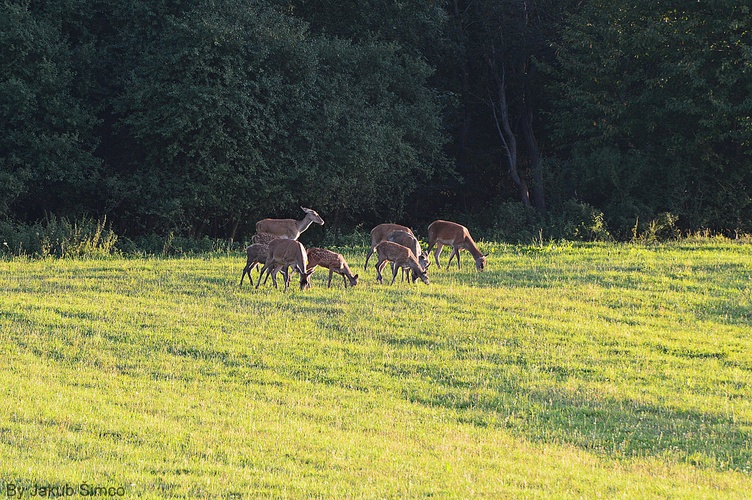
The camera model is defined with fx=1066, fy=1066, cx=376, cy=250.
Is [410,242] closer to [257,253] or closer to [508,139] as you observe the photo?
[257,253]

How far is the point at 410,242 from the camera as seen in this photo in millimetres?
20438

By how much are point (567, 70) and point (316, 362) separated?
81.4 ft

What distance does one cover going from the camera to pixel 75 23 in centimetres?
2978

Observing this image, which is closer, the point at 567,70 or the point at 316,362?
the point at 316,362

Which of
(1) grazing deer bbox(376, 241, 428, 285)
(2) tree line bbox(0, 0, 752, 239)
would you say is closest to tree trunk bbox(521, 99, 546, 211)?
(2) tree line bbox(0, 0, 752, 239)

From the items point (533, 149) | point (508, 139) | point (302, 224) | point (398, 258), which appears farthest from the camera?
point (508, 139)

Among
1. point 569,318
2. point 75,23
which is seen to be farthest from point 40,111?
point 569,318

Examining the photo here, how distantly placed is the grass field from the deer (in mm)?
666

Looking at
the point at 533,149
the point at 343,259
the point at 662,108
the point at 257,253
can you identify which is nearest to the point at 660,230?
the point at 662,108

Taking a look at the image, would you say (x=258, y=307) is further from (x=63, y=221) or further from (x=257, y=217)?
(x=257, y=217)

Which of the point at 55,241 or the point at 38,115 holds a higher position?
the point at 38,115

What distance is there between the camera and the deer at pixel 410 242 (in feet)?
65.4

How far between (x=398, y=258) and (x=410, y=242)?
1.60 m

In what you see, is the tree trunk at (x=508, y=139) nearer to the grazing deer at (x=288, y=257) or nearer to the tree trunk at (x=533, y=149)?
the tree trunk at (x=533, y=149)
